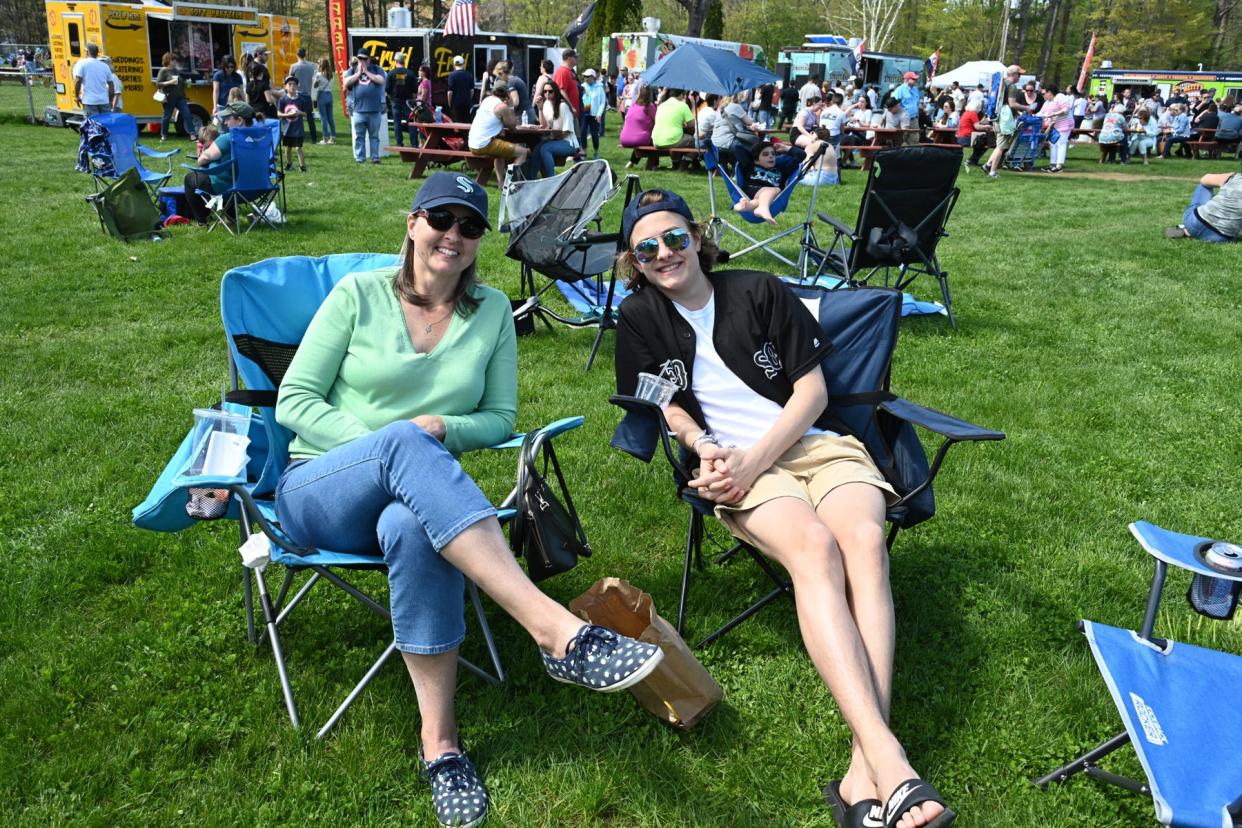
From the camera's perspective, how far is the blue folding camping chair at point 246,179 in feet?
26.2

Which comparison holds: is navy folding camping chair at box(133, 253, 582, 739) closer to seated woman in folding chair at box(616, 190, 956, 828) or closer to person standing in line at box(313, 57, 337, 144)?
seated woman in folding chair at box(616, 190, 956, 828)

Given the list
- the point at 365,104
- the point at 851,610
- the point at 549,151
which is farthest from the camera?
the point at 365,104

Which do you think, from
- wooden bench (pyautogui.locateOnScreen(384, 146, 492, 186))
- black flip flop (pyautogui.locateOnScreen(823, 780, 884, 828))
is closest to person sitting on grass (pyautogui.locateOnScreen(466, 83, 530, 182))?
wooden bench (pyautogui.locateOnScreen(384, 146, 492, 186))

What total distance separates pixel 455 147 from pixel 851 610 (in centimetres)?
1233

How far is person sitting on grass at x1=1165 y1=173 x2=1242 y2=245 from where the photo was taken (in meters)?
9.77

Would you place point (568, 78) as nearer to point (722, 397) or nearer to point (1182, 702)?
point (722, 397)

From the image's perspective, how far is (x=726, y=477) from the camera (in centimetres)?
267

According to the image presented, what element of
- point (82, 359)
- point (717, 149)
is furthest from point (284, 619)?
point (717, 149)

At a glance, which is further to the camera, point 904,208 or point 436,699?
point 904,208

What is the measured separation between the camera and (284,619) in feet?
9.64

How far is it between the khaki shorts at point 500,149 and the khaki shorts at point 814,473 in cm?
876

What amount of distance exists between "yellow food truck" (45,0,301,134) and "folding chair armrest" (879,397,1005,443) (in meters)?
16.5

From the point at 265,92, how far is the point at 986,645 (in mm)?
15062

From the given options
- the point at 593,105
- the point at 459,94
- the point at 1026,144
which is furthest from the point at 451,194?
the point at 1026,144
